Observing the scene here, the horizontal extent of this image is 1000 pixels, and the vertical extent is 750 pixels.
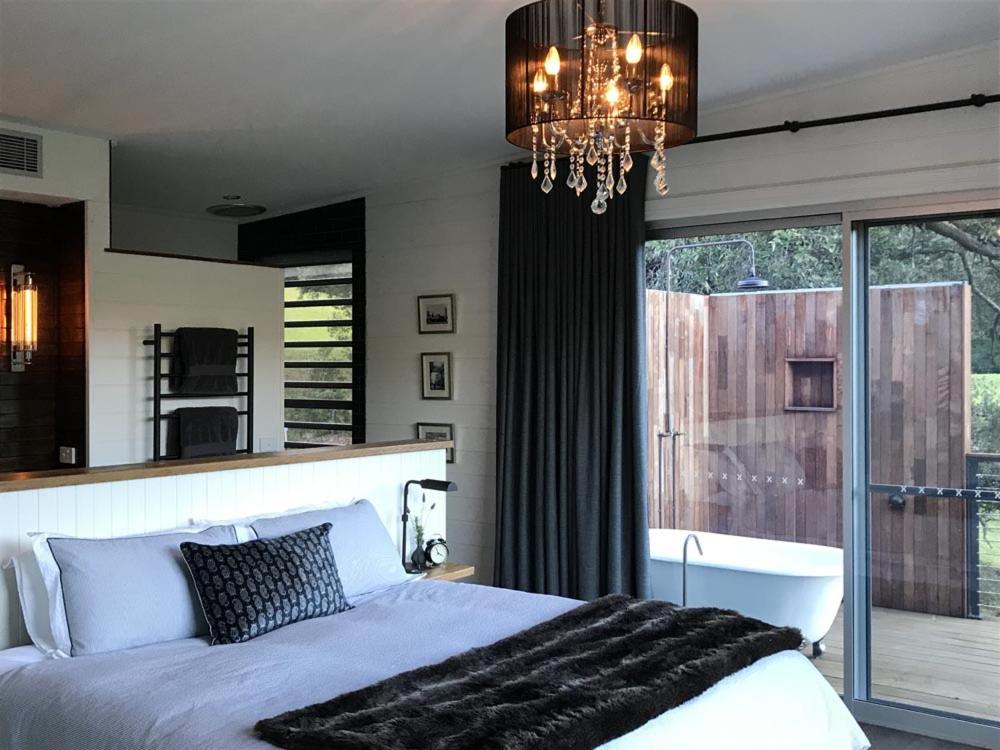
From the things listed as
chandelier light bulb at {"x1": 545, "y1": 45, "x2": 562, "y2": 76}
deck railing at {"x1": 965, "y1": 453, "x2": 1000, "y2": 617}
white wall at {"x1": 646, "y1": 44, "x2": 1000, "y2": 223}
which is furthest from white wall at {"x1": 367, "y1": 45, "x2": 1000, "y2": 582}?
chandelier light bulb at {"x1": 545, "y1": 45, "x2": 562, "y2": 76}

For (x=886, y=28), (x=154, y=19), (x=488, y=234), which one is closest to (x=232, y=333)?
(x=488, y=234)

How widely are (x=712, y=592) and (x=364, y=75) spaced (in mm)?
2976

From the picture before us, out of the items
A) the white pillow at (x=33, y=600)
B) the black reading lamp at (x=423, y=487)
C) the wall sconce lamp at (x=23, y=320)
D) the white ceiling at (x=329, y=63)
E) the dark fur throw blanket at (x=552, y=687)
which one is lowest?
the dark fur throw blanket at (x=552, y=687)

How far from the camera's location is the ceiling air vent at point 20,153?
488 cm

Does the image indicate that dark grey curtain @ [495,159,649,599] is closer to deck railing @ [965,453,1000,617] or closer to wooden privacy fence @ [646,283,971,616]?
wooden privacy fence @ [646,283,971,616]

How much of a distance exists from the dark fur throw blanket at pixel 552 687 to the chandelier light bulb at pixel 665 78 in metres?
1.64

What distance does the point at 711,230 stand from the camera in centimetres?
500

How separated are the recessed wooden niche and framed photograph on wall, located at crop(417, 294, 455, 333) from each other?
2140 mm

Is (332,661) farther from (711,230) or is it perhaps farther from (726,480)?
(711,230)

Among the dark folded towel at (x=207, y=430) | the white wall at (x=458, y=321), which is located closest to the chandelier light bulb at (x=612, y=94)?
the white wall at (x=458, y=321)

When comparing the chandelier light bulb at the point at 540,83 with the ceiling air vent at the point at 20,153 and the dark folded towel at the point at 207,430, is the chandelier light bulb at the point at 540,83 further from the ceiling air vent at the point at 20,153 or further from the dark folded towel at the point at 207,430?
the dark folded towel at the point at 207,430

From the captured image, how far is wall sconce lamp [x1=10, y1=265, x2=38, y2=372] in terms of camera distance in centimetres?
509

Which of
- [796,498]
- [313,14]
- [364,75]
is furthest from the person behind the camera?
[796,498]

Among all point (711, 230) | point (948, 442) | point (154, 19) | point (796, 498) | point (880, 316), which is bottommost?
point (796, 498)
